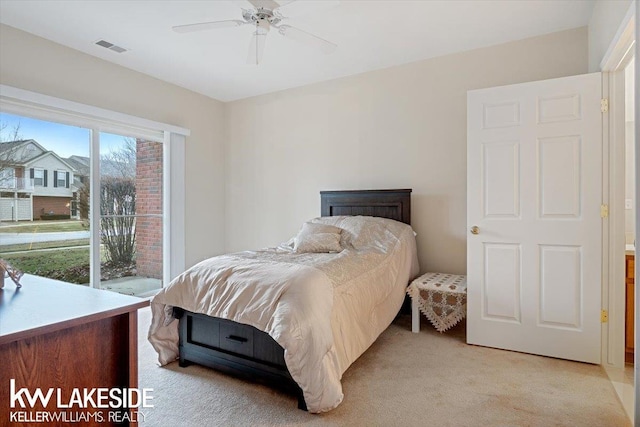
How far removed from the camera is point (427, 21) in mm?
2924

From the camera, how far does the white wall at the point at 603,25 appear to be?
2.09 metres

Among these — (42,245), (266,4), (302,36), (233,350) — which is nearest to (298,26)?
(302,36)

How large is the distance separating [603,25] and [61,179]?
482 centimetres

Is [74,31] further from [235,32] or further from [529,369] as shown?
[529,369]

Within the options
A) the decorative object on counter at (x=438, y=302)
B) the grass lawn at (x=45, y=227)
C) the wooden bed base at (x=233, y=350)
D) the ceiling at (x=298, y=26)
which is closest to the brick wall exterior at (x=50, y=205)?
the grass lawn at (x=45, y=227)

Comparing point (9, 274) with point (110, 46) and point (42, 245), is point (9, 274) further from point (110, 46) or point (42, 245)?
point (110, 46)

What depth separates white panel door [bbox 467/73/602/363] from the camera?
8.27 feet

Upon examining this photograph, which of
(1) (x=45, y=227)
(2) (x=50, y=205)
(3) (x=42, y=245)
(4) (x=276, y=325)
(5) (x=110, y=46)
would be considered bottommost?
(4) (x=276, y=325)

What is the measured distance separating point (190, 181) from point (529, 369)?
4.20 meters

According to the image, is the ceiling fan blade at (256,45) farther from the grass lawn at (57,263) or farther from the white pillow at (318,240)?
the grass lawn at (57,263)

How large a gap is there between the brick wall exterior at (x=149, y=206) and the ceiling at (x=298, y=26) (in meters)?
0.98

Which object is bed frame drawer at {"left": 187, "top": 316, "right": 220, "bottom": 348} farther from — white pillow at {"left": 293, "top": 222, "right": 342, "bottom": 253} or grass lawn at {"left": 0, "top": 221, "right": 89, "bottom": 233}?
grass lawn at {"left": 0, "top": 221, "right": 89, "bottom": 233}

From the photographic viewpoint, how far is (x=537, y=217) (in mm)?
2670

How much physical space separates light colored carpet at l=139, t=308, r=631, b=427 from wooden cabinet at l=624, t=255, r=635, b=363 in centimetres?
31
